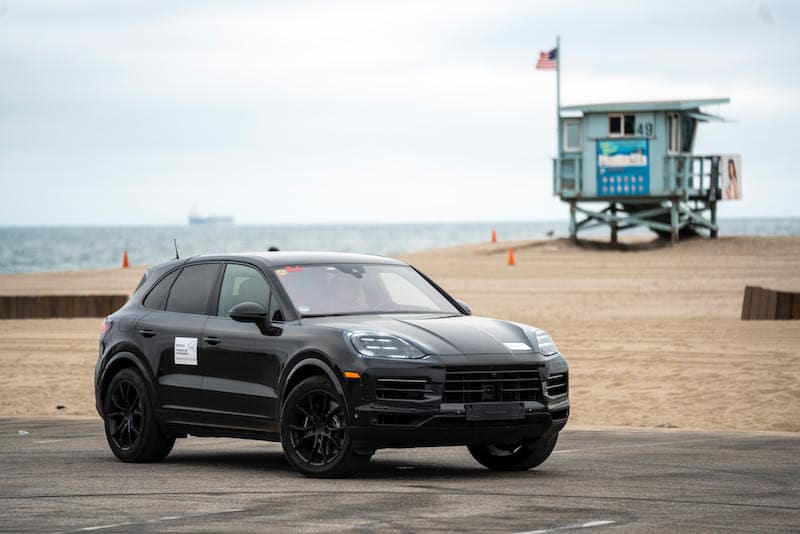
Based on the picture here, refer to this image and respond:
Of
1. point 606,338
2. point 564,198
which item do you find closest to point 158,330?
point 606,338

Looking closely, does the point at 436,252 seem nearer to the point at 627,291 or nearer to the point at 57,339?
the point at 627,291

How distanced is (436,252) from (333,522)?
51009 mm

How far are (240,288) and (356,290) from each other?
0.90 m

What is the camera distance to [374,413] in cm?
1024

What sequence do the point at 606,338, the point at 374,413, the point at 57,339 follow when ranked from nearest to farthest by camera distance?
the point at 374,413
the point at 606,338
the point at 57,339

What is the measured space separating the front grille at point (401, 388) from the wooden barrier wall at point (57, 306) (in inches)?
787

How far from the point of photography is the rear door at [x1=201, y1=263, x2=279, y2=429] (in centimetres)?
1108

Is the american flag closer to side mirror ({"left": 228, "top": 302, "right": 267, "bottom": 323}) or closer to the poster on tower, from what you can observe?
the poster on tower

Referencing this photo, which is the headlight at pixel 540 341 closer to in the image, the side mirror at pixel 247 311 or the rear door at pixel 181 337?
the side mirror at pixel 247 311

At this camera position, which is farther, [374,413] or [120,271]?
[120,271]

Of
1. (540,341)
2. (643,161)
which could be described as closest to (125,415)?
(540,341)

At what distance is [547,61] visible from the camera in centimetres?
5591

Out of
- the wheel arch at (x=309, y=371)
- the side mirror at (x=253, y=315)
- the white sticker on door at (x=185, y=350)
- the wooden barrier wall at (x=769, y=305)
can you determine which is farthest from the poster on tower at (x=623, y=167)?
the wheel arch at (x=309, y=371)

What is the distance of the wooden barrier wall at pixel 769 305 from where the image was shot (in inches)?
992
